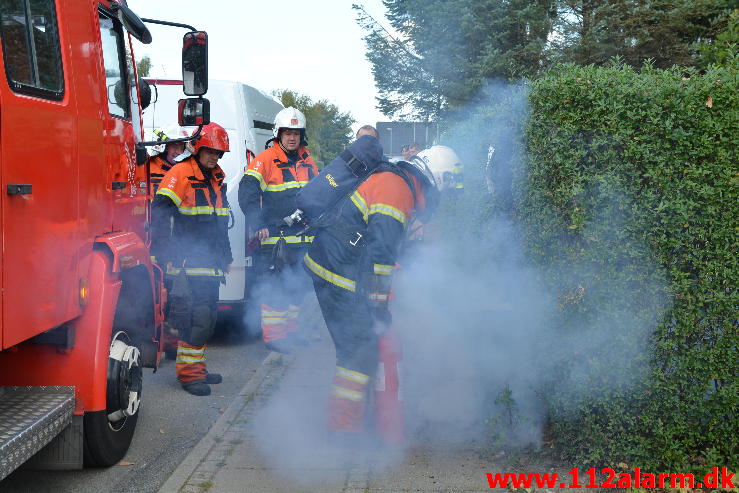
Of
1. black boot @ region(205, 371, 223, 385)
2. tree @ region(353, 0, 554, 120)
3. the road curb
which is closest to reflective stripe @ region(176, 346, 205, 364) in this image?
black boot @ region(205, 371, 223, 385)

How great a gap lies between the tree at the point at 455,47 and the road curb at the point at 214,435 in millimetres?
9587

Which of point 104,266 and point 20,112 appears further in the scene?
point 104,266

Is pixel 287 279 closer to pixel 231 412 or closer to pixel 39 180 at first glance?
pixel 231 412

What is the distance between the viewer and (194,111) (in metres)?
4.90

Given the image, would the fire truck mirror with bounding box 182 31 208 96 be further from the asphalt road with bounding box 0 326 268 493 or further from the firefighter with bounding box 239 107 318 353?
the firefighter with bounding box 239 107 318 353

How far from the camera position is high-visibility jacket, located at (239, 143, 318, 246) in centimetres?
724

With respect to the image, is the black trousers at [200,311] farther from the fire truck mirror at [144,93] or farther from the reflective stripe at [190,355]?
the fire truck mirror at [144,93]

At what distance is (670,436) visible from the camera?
157 inches

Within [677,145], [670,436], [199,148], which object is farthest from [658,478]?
[199,148]

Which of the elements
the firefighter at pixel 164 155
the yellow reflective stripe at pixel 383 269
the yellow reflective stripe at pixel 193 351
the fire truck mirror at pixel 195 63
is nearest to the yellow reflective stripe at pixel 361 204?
the yellow reflective stripe at pixel 383 269

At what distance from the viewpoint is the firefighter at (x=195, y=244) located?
623 centimetres

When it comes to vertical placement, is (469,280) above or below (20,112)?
below

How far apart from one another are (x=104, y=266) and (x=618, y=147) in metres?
2.79

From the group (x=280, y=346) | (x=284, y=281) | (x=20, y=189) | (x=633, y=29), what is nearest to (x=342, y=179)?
(x=20, y=189)
